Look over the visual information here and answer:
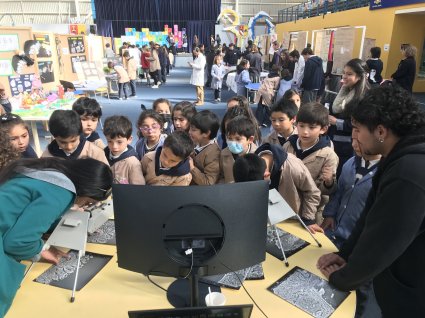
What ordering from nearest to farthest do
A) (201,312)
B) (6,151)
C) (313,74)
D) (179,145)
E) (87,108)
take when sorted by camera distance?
(201,312) < (6,151) < (179,145) < (87,108) < (313,74)

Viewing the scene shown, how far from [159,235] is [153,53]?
954cm

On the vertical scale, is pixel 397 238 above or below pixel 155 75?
above

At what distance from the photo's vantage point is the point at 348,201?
5.45 feet

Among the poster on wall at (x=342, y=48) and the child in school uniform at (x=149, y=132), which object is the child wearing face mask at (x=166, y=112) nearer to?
the child in school uniform at (x=149, y=132)

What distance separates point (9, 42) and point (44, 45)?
834 mm

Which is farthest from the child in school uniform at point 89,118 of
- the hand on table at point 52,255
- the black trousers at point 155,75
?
the black trousers at point 155,75

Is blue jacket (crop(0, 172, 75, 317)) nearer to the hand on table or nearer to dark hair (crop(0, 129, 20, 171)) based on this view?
the hand on table

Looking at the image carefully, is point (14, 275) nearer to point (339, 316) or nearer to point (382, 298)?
point (339, 316)

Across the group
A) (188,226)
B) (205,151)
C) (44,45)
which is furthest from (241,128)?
(44,45)

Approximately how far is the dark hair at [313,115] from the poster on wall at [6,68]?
13.2 feet

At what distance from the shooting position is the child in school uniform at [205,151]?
2.15 metres

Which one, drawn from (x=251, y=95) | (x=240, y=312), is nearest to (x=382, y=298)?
(x=240, y=312)

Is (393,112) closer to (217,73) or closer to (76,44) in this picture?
(217,73)

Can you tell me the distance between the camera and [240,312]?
0.85 metres
